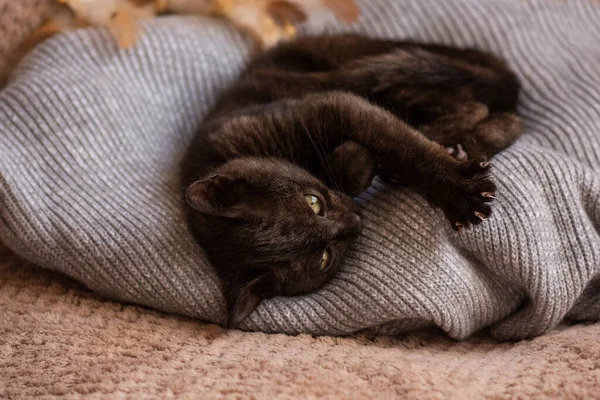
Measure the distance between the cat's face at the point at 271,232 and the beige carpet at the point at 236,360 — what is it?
120 millimetres

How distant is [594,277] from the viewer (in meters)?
1.25

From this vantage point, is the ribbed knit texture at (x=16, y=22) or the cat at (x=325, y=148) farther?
the ribbed knit texture at (x=16, y=22)

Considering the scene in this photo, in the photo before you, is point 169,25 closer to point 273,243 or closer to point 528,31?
point 273,243

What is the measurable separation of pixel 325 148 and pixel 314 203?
0.19 m

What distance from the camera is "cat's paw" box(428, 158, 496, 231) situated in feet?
3.72

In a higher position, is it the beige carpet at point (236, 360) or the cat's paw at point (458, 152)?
the cat's paw at point (458, 152)

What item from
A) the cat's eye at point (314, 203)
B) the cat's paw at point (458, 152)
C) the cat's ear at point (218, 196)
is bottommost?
the cat's eye at point (314, 203)

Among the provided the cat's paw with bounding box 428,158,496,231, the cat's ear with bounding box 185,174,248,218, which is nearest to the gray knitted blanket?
the cat's paw with bounding box 428,158,496,231

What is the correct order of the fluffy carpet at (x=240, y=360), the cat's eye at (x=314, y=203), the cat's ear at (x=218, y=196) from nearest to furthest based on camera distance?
the fluffy carpet at (x=240, y=360) < the cat's ear at (x=218, y=196) < the cat's eye at (x=314, y=203)

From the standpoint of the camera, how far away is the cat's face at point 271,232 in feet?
3.85

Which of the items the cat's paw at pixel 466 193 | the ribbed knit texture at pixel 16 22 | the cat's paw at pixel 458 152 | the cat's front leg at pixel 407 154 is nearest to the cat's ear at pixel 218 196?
the cat's front leg at pixel 407 154

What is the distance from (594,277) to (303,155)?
0.73 meters

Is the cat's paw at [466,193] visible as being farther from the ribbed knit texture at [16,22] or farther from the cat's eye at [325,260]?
the ribbed knit texture at [16,22]

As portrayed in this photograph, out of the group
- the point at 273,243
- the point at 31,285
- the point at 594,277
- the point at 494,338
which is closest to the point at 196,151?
the point at 273,243
